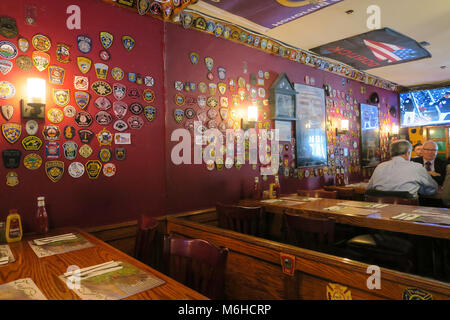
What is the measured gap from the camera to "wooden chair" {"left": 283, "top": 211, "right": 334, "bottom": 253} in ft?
6.83

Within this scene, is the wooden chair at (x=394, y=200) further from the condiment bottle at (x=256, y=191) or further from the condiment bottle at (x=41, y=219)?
the condiment bottle at (x=41, y=219)

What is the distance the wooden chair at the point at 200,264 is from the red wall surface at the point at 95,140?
1.28 meters

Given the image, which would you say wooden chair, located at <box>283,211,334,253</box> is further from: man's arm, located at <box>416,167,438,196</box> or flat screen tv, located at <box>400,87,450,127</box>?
flat screen tv, located at <box>400,87,450,127</box>

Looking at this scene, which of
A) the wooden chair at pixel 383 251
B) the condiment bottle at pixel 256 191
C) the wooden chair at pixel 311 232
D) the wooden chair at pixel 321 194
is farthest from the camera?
the condiment bottle at pixel 256 191

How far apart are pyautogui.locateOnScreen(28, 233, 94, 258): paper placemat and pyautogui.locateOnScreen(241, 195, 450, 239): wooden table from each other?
6.31 feet

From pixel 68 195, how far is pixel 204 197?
1.52 m

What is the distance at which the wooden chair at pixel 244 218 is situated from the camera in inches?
106

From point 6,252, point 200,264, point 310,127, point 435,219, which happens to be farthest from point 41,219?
point 310,127

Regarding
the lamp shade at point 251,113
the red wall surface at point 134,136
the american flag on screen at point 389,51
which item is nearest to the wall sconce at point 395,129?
the american flag on screen at point 389,51

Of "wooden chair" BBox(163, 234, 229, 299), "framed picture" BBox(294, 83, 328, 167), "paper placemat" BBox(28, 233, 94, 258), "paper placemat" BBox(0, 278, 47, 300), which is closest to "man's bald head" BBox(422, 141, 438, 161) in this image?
"framed picture" BBox(294, 83, 328, 167)

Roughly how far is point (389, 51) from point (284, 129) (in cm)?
220

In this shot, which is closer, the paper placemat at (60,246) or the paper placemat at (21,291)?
the paper placemat at (21,291)

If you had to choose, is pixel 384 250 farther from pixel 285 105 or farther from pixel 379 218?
pixel 285 105
